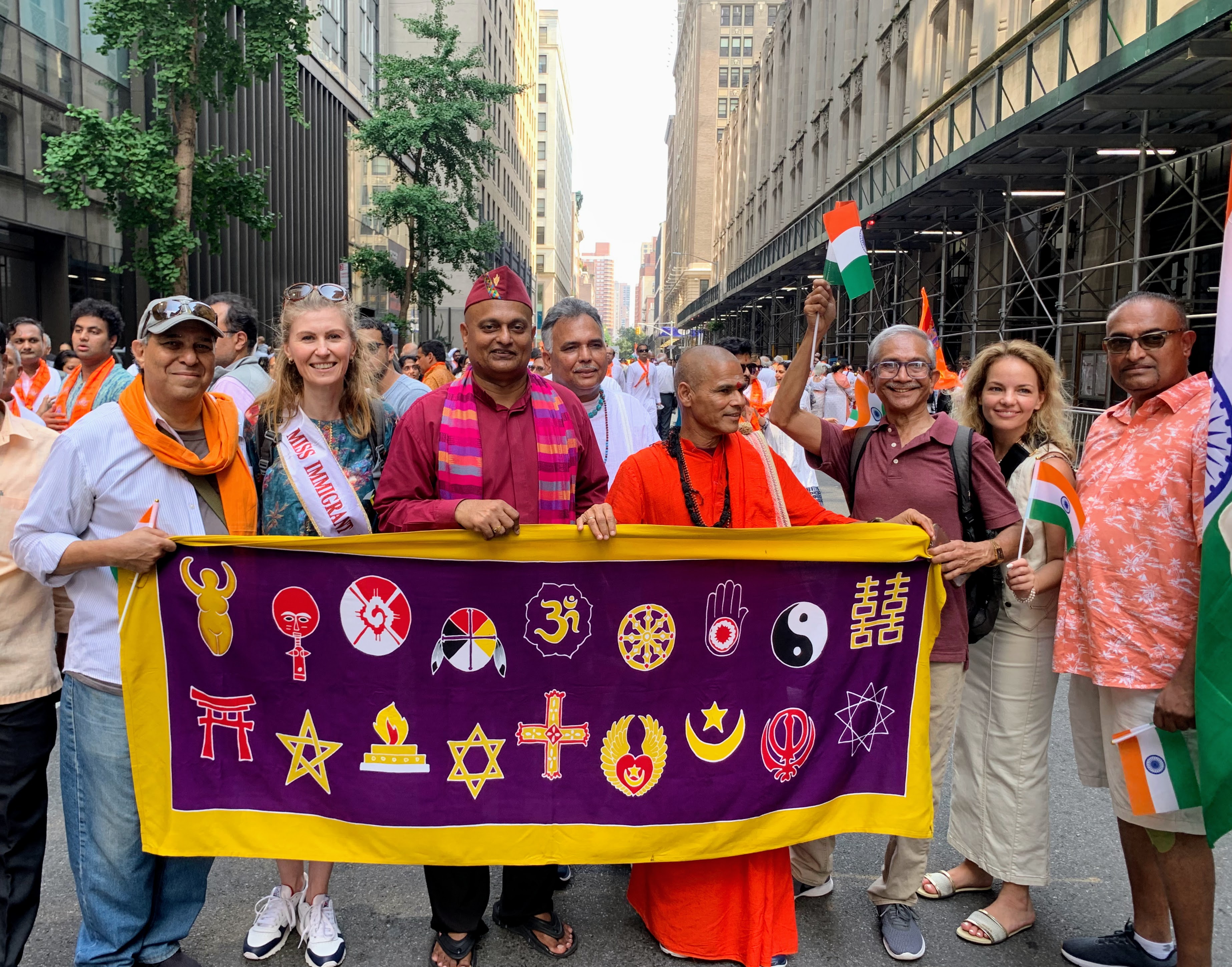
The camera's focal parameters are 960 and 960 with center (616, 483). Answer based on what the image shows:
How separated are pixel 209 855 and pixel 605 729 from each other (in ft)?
4.44

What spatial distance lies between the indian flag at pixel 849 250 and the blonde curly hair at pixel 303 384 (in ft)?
6.35

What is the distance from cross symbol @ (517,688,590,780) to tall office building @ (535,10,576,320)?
10582 centimetres

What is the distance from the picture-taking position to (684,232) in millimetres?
110500

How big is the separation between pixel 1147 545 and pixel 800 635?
1.13 metres

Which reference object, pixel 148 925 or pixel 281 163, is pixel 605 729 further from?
pixel 281 163

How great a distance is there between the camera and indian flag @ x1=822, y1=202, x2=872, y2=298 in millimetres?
4000

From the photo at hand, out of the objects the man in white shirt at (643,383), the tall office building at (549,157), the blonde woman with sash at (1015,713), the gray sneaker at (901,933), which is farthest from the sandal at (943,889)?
the tall office building at (549,157)

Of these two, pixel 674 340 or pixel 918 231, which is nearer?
pixel 918 231

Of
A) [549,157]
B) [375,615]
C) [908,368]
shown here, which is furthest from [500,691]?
[549,157]

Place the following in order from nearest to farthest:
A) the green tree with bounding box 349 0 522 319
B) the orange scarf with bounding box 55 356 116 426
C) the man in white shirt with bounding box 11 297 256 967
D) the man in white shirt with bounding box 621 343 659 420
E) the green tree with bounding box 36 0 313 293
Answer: the man in white shirt with bounding box 11 297 256 967 → the orange scarf with bounding box 55 356 116 426 → the green tree with bounding box 36 0 313 293 → the man in white shirt with bounding box 621 343 659 420 → the green tree with bounding box 349 0 522 319

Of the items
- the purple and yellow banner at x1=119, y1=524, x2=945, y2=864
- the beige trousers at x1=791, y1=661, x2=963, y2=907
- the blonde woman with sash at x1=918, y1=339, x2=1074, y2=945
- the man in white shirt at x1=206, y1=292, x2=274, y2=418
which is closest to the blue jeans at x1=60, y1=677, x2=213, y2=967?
the purple and yellow banner at x1=119, y1=524, x2=945, y2=864

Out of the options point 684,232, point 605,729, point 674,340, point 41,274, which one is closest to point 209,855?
point 605,729

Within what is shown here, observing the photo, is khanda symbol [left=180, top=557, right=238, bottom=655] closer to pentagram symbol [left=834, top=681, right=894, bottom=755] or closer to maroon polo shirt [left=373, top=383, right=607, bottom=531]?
maroon polo shirt [left=373, top=383, right=607, bottom=531]

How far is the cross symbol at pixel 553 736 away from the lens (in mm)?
3221
